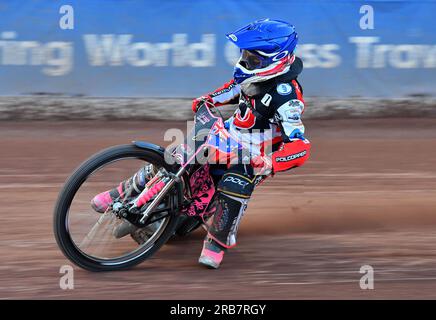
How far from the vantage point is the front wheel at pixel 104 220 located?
4859mm

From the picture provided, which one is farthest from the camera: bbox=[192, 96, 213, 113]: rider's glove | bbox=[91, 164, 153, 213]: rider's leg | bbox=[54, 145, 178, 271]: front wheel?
bbox=[192, 96, 213, 113]: rider's glove

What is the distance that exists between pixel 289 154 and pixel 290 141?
0.31 feet

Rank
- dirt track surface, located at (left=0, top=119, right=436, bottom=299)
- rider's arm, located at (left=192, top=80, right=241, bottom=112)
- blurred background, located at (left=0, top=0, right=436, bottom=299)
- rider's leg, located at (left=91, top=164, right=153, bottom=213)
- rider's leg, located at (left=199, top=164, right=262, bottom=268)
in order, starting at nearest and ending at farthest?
dirt track surface, located at (left=0, top=119, right=436, bottom=299), rider's leg, located at (left=199, top=164, right=262, bottom=268), rider's leg, located at (left=91, top=164, right=153, bottom=213), rider's arm, located at (left=192, top=80, right=241, bottom=112), blurred background, located at (left=0, top=0, right=436, bottom=299)

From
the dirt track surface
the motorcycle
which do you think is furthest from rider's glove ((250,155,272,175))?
the dirt track surface

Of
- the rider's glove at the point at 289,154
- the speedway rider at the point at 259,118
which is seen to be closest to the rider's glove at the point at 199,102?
the speedway rider at the point at 259,118

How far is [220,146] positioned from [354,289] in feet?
4.56

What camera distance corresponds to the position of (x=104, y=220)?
5352 millimetres

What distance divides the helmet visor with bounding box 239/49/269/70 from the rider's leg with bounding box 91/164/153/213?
103cm

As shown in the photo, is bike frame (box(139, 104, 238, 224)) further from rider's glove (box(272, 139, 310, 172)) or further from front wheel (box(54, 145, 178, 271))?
rider's glove (box(272, 139, 310, 172))

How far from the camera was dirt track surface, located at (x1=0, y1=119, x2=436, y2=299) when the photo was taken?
197 inches

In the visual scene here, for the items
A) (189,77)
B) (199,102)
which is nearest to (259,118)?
(199,102)

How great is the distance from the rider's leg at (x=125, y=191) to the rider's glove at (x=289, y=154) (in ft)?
3.12

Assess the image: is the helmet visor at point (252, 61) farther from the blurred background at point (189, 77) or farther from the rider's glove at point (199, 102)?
the blurred background at point (189, 77)

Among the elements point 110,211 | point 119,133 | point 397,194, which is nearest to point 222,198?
point 110,211
